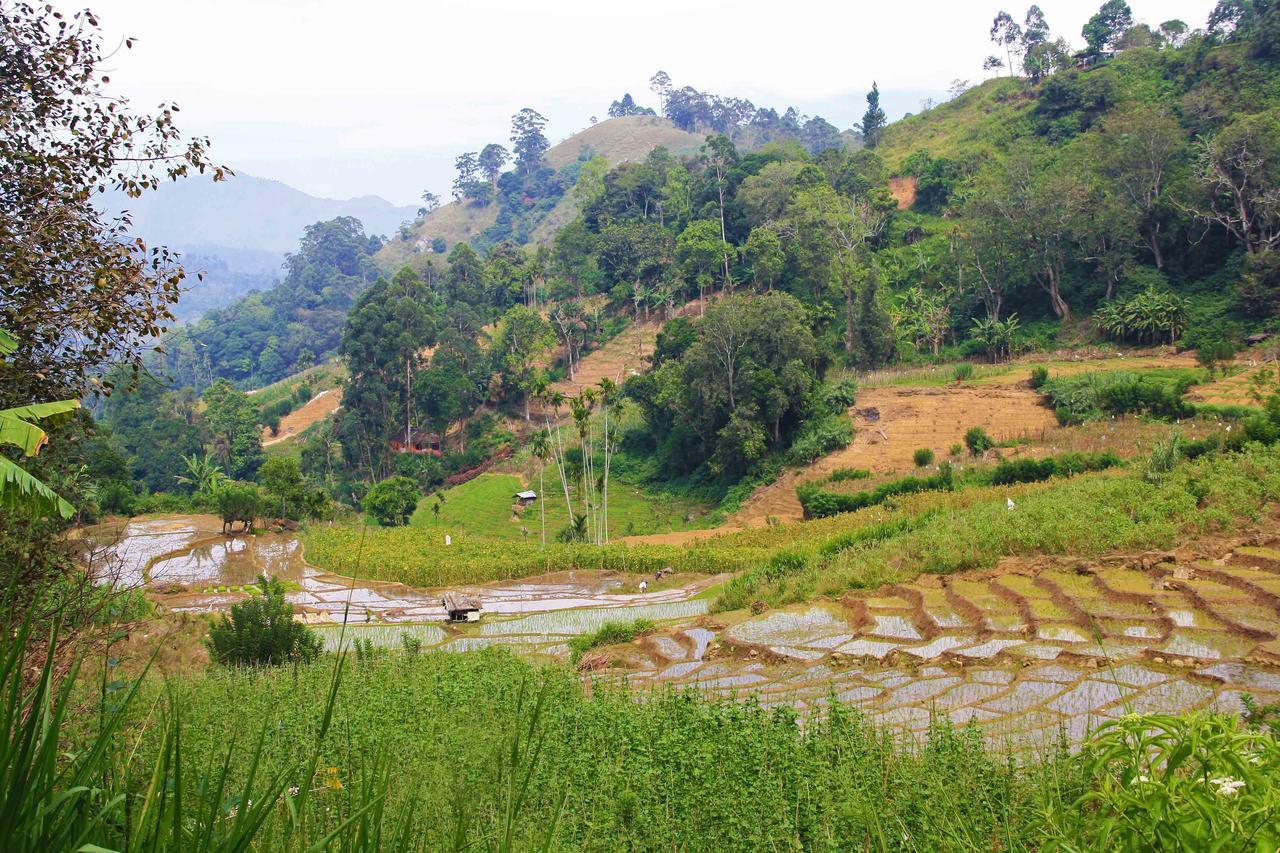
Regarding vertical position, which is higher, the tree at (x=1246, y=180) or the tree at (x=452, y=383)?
the tree at (x=1246, y=180)

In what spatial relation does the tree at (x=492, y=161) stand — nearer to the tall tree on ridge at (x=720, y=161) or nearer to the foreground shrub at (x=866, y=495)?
the tall tree on ridge at (x=720, y=161)

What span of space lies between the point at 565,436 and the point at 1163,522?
95.8ft

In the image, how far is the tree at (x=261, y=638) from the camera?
9391mm

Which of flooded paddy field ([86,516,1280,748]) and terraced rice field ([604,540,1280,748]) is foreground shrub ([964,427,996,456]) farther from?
terraced rice field ([604,540,1280,748])

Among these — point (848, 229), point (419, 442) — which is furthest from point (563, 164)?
point (848, 229)

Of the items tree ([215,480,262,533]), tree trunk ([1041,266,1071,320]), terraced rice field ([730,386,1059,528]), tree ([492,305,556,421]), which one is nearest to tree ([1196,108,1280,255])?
tree trunk ([1041,266,1071,320])

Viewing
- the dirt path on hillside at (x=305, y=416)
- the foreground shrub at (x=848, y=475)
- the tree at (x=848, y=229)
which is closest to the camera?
the foreground shrub at (x=848, y=475)

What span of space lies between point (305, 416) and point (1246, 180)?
48.2m

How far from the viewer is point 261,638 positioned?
9523mm

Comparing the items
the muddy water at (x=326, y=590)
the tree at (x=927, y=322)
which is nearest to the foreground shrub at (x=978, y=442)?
the muddy water at (x=326, y=590)

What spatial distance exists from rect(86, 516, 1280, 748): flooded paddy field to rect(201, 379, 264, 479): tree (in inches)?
1307

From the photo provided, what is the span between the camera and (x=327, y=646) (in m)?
11.8

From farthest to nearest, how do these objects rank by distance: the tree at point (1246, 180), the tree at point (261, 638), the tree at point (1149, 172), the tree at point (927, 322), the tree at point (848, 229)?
the tree at point (848, 229)
the tree at point (927, 322)
the tree at point (1149, 172)
the tree at point (1246, 180)
the tree at point (261, 638)

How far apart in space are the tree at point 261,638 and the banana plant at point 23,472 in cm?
542
